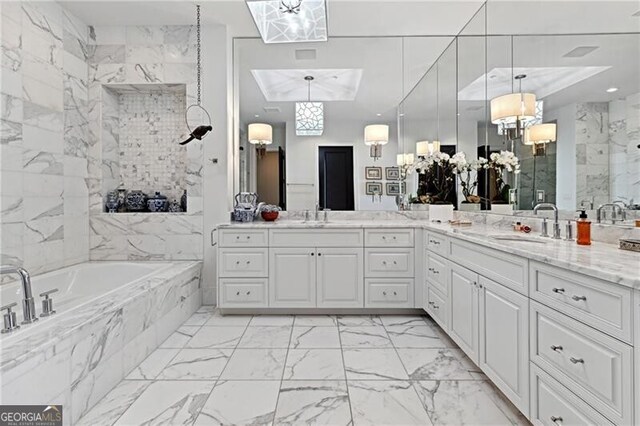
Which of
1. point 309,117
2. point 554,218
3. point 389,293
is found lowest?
point 389,293

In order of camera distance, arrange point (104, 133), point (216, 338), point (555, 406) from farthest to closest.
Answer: point (104, 133) < point (216, 338) < point (555, 406)

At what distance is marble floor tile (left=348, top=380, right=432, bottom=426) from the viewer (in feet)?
5.81

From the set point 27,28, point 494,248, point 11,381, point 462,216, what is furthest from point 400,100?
point 11,381

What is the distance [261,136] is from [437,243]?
2.24m

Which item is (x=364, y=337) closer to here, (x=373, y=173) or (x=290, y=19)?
(x=373, y=173)

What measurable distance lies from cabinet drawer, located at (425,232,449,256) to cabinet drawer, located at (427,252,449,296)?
5 cm

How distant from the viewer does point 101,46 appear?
3.73 meters

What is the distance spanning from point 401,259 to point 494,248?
4.82 feet

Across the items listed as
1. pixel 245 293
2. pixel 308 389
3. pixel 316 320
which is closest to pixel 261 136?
pixel 245 293

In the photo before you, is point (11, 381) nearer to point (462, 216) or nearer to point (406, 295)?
point (406, 295)

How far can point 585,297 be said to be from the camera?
128cm

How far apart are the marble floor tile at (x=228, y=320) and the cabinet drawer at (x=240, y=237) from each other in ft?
2.21

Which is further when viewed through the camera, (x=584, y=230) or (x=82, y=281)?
(x=82, y=281)

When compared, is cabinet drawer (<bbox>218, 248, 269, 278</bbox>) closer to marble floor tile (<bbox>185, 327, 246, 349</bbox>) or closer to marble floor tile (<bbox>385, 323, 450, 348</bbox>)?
marble floor tile (<bbox>185, 327, 246, 349</bbox>)
